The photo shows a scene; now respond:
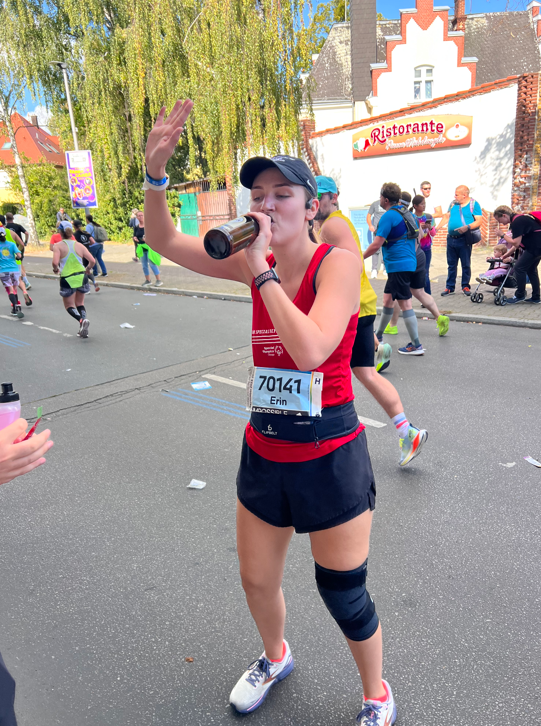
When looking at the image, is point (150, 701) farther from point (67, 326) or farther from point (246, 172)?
point (67, 326)

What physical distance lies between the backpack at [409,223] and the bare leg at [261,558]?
491 centimetres

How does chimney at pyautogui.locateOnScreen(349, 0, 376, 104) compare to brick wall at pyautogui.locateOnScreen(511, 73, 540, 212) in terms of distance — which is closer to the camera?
brick wall at pyautogui.locateOnScreen(511, 73, 540, 212)

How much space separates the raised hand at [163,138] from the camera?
6.43 ft

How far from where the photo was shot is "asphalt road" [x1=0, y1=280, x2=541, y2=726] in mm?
2215

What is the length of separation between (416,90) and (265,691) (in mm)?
25729

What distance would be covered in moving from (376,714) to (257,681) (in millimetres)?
475

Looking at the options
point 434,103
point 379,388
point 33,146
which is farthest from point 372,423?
point 33,146

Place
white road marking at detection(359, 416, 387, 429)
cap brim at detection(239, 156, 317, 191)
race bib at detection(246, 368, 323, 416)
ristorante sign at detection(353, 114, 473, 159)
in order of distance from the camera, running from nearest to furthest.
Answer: cap brim at detection(239, 156, 317, 191), race bib at detection(246, 368, 323, 416), white road marking at detection(359, 416, 387, 429), ristorante sign at detection(353, 114, 473, 159)

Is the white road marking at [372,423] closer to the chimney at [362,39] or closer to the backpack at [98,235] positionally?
the backpack at [98,235]

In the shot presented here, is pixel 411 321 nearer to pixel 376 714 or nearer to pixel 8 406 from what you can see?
pixel 376 714

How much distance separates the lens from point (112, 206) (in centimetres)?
2677

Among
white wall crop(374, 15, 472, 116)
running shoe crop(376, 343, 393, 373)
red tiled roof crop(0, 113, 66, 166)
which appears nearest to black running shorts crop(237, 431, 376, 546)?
running shoe crop(376, 343, 393, 373)

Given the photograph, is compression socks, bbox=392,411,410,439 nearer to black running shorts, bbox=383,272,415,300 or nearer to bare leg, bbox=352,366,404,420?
bare leg, bbox=352,366,404,420

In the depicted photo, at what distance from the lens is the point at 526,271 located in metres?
9.52
